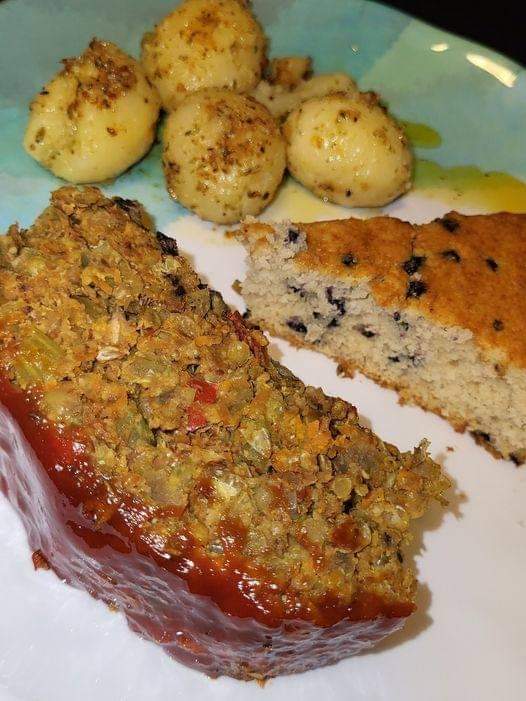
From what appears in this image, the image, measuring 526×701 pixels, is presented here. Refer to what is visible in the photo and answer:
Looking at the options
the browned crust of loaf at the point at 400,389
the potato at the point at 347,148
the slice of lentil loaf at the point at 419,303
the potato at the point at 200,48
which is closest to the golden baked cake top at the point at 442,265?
the slice of lentil loaf at the point at 419,303

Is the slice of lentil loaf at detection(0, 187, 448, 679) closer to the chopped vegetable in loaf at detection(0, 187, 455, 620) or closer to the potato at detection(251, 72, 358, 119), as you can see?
the chopped vegetable in loaf at detection(0, 187, 455, 620)

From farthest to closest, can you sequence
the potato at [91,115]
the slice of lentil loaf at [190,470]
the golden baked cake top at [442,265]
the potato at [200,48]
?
the potato at [200,48] < the potato at [91,115] < the golden baked cake top at [442,265] < the slice of lentil loaf at [190,470]

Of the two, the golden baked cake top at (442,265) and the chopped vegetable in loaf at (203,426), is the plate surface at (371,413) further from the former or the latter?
the chopped vegetable in loaf at (203,426)

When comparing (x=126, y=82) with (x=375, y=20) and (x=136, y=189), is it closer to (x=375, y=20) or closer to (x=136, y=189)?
(x=136, y=189)

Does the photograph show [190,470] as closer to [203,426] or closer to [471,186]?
[203,426]

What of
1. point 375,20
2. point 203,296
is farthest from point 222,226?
point 375,20

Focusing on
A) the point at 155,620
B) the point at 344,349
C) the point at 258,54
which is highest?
the point at 258,54

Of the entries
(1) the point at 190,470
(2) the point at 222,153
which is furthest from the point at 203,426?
(2) the point at 222,153
